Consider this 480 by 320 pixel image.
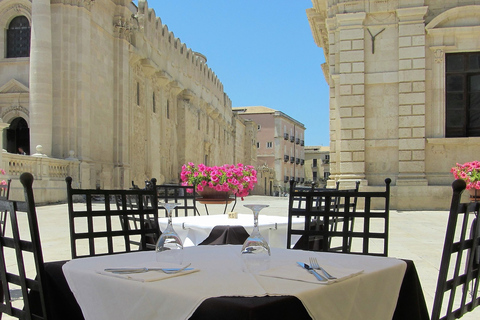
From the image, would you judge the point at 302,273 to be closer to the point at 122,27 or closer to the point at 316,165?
the point at 122,27

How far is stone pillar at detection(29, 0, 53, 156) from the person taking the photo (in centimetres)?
1733

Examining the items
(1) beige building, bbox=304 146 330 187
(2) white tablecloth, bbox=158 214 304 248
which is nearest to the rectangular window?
(2) white tablecloth, bbox=158 214 304 248

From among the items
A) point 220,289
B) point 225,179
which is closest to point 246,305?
point 220,289

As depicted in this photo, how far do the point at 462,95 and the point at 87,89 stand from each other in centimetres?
Result: 1345

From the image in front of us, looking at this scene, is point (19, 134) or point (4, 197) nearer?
point (4, 197)

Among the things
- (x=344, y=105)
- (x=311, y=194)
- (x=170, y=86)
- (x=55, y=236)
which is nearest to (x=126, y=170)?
(x=170, y=86)

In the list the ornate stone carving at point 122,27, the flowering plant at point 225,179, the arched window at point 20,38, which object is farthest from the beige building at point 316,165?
the flowering plant at point 225,179

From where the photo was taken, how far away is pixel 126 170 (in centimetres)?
2136

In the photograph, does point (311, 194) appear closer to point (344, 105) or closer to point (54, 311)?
point (54, 311)

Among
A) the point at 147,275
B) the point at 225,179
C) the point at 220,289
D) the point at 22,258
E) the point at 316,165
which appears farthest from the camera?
→ the point at 316,165

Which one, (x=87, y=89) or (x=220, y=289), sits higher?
(x=87, y=89)

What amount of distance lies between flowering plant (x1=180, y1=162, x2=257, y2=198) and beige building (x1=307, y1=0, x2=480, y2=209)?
776 centimetres

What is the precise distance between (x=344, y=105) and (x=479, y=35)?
12.8 ft

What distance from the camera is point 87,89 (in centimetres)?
1862
